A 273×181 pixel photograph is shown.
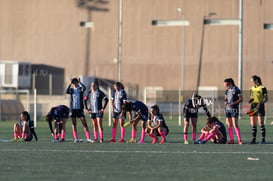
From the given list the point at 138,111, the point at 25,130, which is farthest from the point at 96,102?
the point at 25,130

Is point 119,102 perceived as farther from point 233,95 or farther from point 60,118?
point 233,95

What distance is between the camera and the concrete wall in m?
59.3

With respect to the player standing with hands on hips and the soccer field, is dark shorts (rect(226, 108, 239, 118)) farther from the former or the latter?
the soccer field

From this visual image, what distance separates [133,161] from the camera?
15141mm

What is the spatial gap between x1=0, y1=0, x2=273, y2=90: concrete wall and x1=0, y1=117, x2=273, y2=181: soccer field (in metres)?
40.0

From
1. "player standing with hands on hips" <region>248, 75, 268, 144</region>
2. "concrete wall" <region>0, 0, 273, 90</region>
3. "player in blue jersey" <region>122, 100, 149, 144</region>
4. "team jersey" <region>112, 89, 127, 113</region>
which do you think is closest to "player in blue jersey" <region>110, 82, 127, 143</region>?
"team jersey" <region>112, 89, 127, 113</region>

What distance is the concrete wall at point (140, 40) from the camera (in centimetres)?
5931

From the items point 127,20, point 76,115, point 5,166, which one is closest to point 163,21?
point 127,20

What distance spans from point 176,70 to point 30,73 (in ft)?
37.6

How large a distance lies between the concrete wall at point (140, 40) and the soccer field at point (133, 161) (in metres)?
40.0

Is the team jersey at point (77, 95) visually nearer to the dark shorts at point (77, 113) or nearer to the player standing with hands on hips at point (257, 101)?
the dark shorts at point (77, 113)

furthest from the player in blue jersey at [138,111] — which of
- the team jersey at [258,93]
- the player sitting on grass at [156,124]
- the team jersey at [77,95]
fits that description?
the team jersey at [258,93]

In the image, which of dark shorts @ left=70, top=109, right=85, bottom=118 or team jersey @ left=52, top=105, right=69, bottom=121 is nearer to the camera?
dark shorts @ left=70, top=109, right=85, bottom=118

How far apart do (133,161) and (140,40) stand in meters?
47.4
